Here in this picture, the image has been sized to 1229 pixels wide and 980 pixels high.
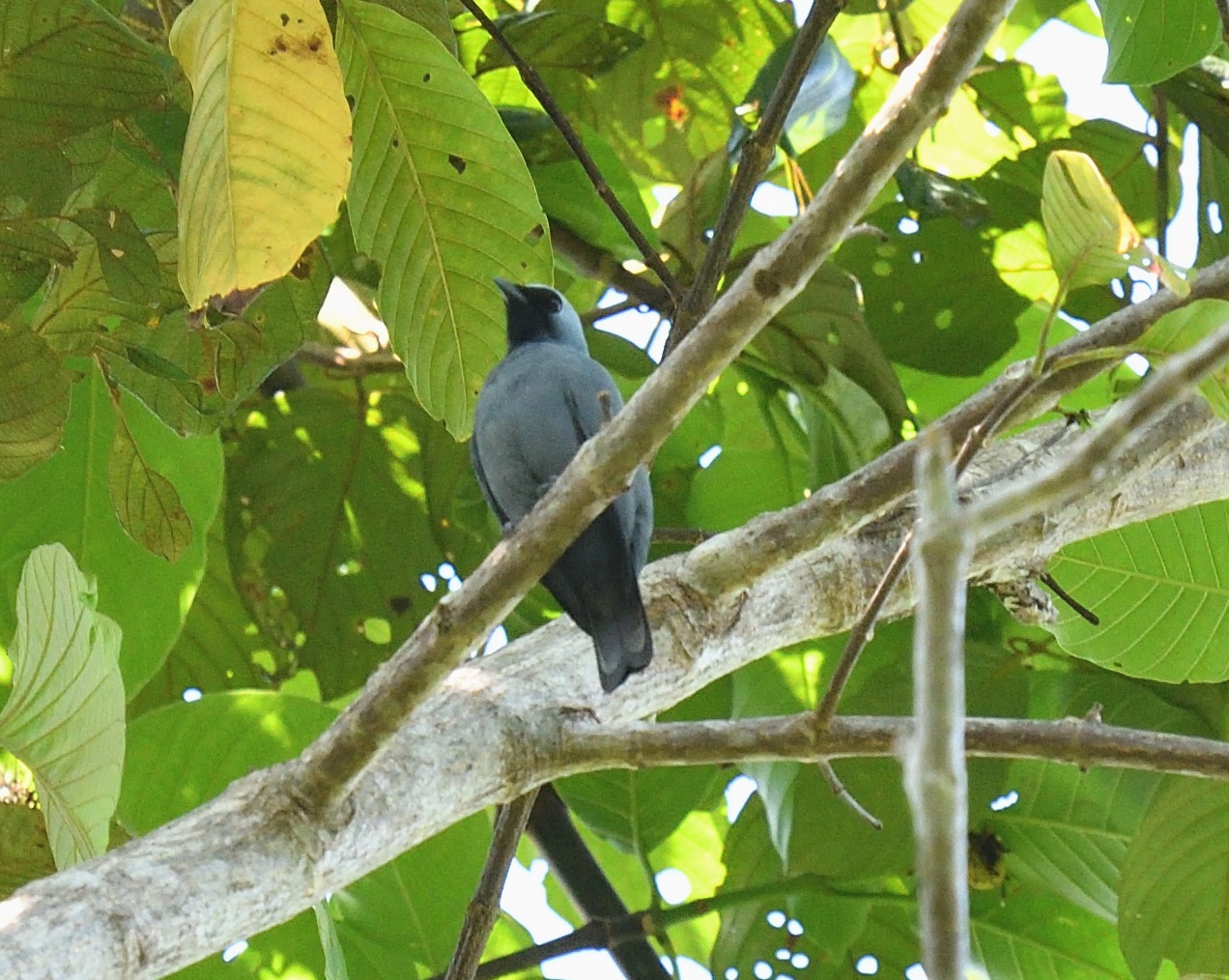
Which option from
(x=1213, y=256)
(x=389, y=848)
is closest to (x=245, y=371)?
(x=389, y=848)

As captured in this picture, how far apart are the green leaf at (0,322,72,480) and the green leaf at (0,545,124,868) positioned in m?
0.38

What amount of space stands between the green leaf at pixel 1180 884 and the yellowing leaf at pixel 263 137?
1.96 meters

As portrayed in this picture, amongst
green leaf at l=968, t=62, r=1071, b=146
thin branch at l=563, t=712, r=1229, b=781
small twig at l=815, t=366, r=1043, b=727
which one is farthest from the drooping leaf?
green leaf at l=968, t=62, r=1071, b=146

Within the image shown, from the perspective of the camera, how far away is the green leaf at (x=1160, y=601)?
99.9 inches

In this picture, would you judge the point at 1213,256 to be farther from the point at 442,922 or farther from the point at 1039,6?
the point at 442,922

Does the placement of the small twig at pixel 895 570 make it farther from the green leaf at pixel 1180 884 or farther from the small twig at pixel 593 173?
the green leaf at pixel 1180 884

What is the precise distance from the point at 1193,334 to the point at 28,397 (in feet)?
5.36

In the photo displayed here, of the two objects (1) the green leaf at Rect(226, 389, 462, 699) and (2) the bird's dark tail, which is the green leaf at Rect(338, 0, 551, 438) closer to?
(2) the bird's dark tail

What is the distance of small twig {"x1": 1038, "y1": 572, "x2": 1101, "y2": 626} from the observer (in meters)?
2.34

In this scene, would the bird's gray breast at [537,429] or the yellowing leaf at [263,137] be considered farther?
the bird's gray breast at [537,429]

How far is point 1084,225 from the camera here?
1517 mm

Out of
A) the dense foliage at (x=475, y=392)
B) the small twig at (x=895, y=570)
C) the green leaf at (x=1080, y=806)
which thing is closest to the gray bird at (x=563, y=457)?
the dense foliage at (x=475, y=392)

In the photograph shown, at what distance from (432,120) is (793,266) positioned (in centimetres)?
93

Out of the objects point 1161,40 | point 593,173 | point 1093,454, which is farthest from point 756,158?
point 1093,454
